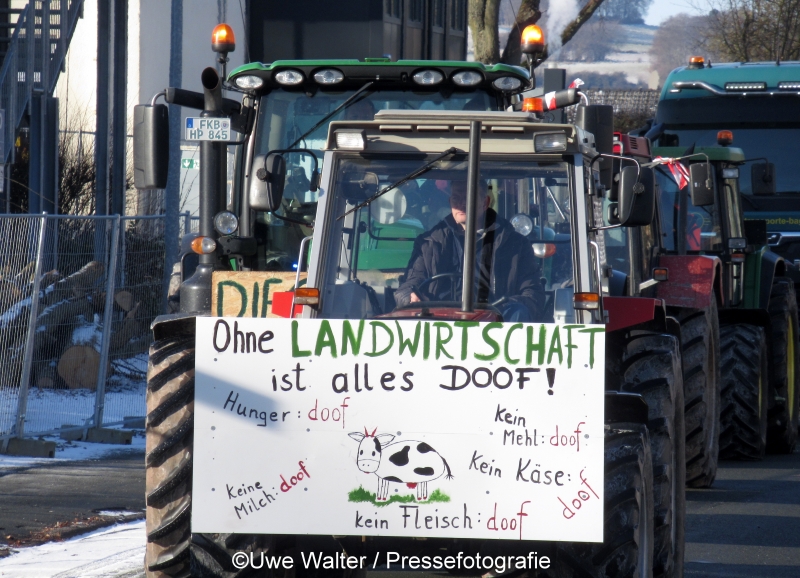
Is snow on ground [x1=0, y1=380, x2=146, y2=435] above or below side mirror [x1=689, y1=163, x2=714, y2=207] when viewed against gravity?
below

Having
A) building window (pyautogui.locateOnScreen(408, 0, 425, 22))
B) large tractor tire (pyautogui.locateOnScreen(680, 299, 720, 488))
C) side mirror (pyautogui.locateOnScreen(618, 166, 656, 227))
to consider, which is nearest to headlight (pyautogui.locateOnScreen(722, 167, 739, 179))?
large tractor tire (pyautogui.locateOnScreen(680, 299, 720, 488))

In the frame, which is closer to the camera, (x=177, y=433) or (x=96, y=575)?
(x=177, y=433)

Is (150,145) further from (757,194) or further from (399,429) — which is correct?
(757,194)

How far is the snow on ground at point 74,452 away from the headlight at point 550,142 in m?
5.29

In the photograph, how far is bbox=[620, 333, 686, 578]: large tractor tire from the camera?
5.08 metres

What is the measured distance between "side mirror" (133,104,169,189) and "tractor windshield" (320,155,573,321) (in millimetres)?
2370

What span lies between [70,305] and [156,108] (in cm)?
313

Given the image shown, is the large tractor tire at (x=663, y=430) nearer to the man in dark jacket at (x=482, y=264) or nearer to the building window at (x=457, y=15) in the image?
the man in dark jacket at (x=482, y=264)

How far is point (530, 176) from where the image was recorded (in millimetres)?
5234

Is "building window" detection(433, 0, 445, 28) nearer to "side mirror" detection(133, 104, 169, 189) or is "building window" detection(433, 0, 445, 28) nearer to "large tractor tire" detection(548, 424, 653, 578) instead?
"side mirror" detection(133, 104, 169, 189)

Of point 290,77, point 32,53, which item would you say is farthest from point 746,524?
point 32,53

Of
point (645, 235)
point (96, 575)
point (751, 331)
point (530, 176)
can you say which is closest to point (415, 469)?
point (530, 176)

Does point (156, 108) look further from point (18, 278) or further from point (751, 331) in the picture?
point (751, 331)

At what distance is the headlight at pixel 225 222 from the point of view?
7395 millimetres
